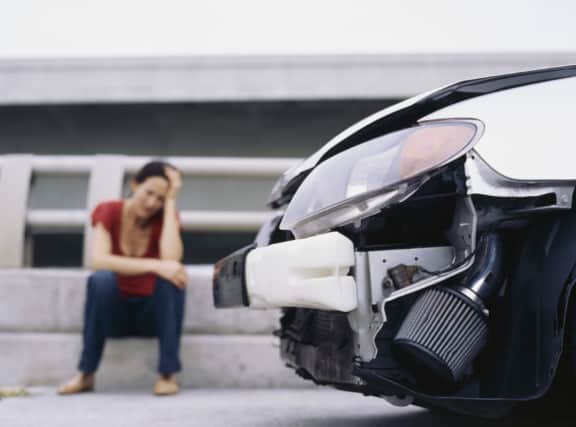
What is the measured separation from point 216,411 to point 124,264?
1151 millimetres

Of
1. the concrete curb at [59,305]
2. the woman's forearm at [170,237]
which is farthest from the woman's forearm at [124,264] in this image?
the concrete curb at [59,305]

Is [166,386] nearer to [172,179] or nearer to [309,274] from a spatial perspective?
Result: [172,179]

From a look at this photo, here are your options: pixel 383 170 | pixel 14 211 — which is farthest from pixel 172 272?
pixel 383 170

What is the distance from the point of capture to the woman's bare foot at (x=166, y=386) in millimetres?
3732

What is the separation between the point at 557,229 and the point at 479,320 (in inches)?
12.5

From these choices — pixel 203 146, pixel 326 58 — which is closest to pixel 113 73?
pixel 203 146

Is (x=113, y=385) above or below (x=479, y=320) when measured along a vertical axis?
below

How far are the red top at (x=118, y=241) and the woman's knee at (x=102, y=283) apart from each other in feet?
0.17

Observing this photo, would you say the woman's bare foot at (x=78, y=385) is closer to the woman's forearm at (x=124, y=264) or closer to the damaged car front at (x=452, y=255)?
the woman's forearm at (x=124, y=264)

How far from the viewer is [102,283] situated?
3.88 meters

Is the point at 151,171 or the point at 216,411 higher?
the point at 151,171

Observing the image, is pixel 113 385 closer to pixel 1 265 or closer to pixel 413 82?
pixel 1 265

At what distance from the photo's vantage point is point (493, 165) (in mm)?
1835

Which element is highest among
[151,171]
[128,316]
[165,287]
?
[151,171]
